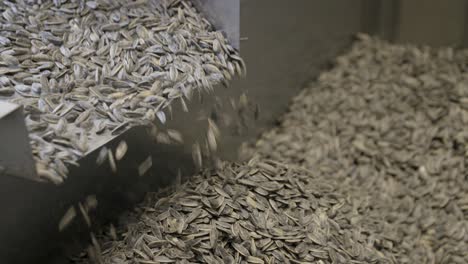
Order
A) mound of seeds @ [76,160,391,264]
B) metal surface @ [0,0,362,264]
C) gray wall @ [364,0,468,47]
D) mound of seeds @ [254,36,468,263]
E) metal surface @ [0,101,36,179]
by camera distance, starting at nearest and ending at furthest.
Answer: metal surface @ [0,101,36,179], metal surface @ [0,0,362,264], mound of seeds @ [76,160,391,264], mound of seeds @ [254,36,468,263], gray wall @ [364,0,468,47]

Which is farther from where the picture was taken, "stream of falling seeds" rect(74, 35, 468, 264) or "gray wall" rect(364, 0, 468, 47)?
"gray wall" rect(364, 0, 468, 47)

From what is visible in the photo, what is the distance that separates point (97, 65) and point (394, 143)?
3.89ft

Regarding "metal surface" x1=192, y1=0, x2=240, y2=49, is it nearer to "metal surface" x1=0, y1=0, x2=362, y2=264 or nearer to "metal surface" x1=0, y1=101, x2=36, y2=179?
"metal surface" x1=0, y1=0, x2=362, y2=264

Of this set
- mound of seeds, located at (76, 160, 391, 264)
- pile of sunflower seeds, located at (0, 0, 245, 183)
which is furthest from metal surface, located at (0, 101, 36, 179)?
mound of seeds, located at (76, 160, 391, 264)

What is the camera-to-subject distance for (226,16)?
2074 mm

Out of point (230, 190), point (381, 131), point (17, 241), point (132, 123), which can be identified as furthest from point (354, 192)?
point (17, 241)

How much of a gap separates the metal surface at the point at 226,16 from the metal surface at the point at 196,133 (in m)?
0.03

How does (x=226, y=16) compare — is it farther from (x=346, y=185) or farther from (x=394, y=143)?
(x=394, y=143)

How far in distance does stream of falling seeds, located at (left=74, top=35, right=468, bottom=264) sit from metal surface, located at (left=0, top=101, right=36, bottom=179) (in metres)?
0.42

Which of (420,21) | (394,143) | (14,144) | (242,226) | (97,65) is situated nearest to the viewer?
(14,144)

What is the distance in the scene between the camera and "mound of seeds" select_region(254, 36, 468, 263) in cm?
205

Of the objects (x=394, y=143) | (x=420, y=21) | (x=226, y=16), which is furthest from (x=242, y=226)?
(x=420, y=21)

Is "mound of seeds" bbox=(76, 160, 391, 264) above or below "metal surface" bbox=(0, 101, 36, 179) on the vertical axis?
below

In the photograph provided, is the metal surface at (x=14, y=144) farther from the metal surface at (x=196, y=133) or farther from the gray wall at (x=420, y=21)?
the gray wall at (x=420, y=21)
